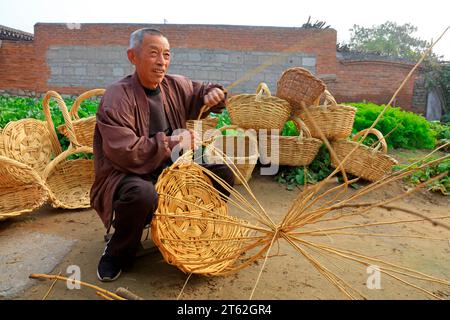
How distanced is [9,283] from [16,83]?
10.9 m

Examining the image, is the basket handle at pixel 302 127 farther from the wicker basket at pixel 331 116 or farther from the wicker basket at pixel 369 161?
the wicker basket at pixel 369 161

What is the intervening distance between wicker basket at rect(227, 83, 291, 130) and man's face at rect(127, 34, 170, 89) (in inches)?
74.1

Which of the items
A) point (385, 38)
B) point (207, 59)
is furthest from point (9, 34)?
point (385, 38)

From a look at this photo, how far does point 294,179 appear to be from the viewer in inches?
168

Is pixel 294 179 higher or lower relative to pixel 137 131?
lower

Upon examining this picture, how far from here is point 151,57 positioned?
2098 mm

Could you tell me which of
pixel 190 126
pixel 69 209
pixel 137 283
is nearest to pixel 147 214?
pixel 137 283

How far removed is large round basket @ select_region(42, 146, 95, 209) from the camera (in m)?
3.36

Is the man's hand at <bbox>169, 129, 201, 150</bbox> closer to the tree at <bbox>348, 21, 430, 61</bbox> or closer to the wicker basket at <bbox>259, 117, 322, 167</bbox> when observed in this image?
the wicker basket at <bbox>259, 117, 322, 167</bbox>

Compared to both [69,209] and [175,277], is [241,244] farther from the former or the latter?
[69,209]

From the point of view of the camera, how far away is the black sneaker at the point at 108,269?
202cm

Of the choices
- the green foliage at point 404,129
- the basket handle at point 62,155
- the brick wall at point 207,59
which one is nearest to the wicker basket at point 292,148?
the green foliage at point 404,129

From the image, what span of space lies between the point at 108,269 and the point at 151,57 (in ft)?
4.03
